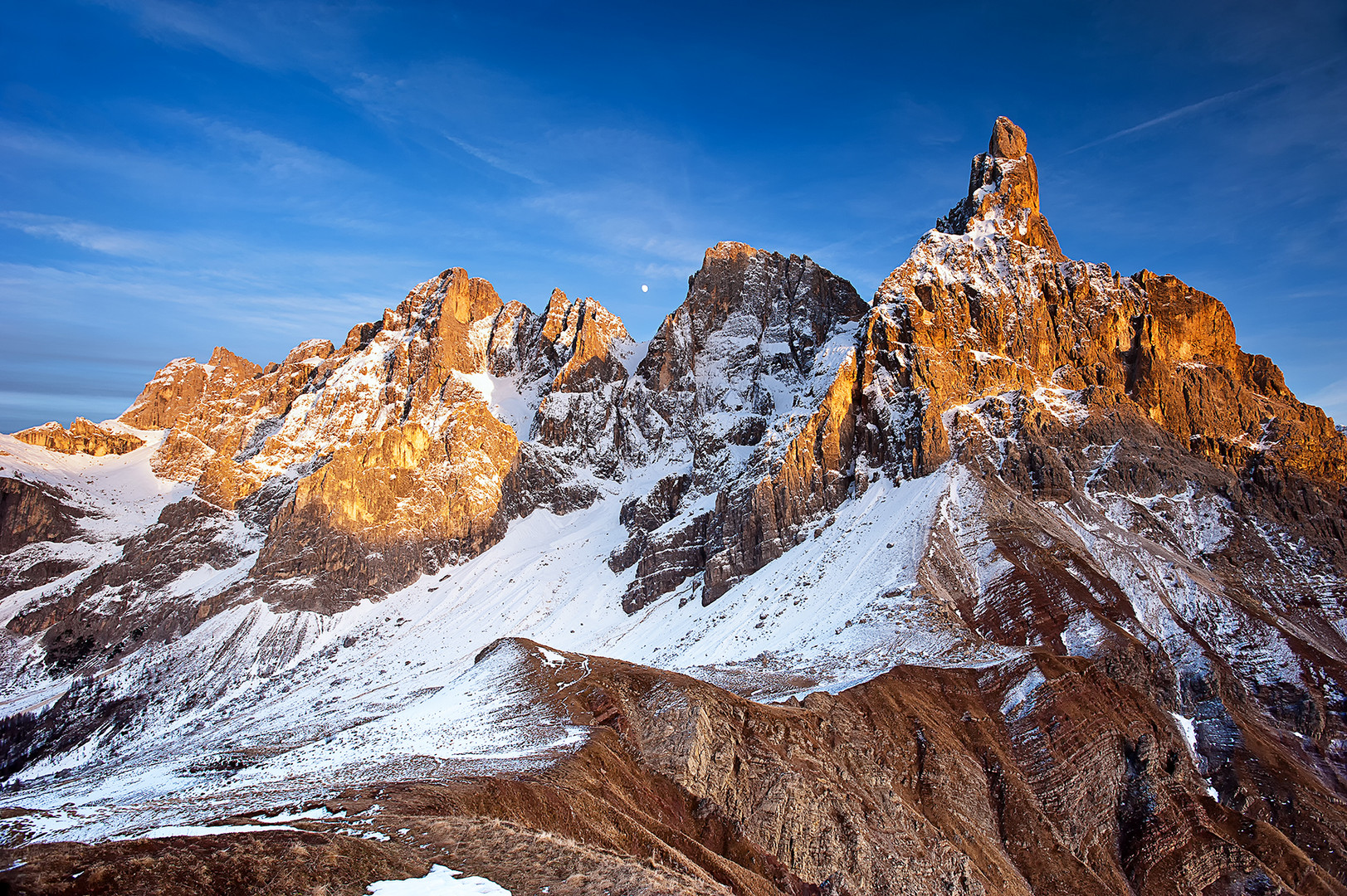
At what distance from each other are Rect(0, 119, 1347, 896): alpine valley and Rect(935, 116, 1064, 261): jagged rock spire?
33.3 inches

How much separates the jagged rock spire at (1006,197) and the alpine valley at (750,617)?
85cm

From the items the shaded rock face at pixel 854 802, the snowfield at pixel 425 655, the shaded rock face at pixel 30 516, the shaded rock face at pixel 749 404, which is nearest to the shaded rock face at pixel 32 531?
the shaded rock face at pixel 30 516

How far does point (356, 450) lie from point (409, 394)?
32.2 metres

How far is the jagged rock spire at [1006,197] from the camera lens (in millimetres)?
133125

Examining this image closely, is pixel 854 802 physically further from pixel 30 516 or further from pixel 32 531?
pixel 30 516

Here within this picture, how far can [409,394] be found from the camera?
199 meters

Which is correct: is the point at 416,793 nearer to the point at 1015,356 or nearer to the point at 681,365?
the point at 1015,356

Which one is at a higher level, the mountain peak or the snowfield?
the mountain peak

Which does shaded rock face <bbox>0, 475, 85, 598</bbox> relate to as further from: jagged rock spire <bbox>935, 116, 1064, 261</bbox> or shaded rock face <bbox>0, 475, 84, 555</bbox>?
jagged rock spire <bbox>935, 116, 1064, 261</bbox>

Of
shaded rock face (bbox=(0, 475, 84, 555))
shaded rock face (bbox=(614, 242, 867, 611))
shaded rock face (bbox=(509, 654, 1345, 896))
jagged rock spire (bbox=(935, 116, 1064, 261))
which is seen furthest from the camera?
shaded rock face (bbox=(0, 475, 84, 555))

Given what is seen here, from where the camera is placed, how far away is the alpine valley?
31.5 metres

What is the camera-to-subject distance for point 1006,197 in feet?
441

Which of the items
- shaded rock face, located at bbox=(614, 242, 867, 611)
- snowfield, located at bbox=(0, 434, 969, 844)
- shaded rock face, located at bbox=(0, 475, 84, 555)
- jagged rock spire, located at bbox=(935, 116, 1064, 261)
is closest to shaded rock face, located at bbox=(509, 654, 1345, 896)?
snowfield, located at bbox=(0, 434, 969, 844)

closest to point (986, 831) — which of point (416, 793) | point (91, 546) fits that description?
point (416, 793)
